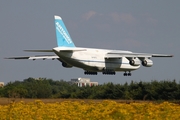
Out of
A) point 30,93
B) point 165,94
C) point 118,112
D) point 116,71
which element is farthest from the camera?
point 116,71

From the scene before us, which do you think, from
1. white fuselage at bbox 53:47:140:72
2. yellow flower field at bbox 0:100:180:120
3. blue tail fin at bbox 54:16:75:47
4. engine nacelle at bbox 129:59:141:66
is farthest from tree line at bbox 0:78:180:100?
yellow flower field at bbox 0:100:180:120

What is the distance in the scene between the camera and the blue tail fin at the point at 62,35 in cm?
5038

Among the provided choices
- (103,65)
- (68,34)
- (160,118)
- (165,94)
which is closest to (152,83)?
(165,94)

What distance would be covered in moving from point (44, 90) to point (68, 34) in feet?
19.7

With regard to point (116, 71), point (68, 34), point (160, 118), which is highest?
point (68, 34)

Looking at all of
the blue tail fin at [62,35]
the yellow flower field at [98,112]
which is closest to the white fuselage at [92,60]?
the blue tail fin at [62,35]

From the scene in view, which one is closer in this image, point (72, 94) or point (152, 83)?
point (152, 83)

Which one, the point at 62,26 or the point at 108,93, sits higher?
the point at 62,26

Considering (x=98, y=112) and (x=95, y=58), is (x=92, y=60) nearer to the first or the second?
(x=95, y=58)

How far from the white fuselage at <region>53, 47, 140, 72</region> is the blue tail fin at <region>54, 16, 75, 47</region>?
1.62m

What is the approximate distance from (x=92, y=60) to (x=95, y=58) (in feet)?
2.71

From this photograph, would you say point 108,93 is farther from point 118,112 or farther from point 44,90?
point 118,112

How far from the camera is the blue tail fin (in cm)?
5038

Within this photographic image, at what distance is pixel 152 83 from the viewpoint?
143ft
